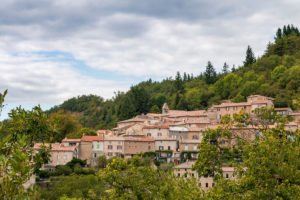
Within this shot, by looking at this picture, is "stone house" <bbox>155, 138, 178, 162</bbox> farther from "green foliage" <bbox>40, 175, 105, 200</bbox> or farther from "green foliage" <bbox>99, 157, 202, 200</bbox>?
"green foliage" <bbox>99, 157, 202, 200</bbox>

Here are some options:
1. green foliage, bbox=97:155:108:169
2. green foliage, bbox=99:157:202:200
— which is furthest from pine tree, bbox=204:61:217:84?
green foliage, bbox=99:157:202:200

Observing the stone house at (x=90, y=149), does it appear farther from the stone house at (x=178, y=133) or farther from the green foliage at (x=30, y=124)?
the green foliage at (x=30, y=124)

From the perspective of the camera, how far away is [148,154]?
5388 cm

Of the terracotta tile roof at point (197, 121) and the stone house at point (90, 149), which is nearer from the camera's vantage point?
the stone house at point (90, 149)

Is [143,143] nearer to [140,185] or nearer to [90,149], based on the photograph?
[90,149]

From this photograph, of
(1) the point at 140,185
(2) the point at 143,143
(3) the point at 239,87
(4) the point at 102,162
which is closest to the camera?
(1) the point at 140,185

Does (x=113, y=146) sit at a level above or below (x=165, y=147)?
above

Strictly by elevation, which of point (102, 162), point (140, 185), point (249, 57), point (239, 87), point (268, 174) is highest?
point (249, 57)

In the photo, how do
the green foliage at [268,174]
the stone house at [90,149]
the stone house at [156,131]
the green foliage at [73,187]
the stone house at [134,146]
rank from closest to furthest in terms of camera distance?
1. the green foliage at [268,174]
2. the green foliage at [73,187]
3. the stone house at [134,146]
4. the stone house at [90,149]
5. the stone house at [156,131]

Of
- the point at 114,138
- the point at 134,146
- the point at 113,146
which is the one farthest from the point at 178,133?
the point at 113,146

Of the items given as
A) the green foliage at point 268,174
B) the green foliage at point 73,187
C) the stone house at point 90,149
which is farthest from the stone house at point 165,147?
the green foliage at point 268,174

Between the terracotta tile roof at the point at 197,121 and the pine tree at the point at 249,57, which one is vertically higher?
the pine tree at the point at 249,57

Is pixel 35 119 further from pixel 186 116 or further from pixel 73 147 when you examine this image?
pixel 186 116

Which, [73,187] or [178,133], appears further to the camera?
[178,133]
